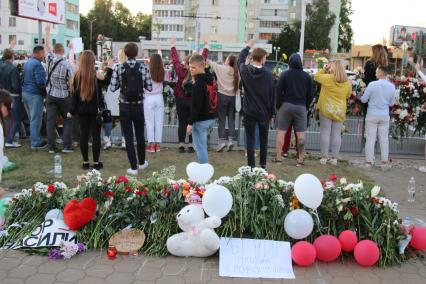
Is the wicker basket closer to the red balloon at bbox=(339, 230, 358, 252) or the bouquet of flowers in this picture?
the red balloon at bbox=(339, 230, 358, 252)

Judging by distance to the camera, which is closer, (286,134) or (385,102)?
(385,102)

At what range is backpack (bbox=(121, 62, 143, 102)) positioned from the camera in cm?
673

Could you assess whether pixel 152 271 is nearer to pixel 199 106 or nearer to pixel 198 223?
pixel 198 223

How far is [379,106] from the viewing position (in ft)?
25.5

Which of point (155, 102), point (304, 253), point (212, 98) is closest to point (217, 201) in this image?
point (304, 253)

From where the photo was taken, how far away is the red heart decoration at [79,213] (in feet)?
14.2

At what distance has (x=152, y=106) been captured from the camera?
825 cm

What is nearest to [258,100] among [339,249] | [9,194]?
[339,249]

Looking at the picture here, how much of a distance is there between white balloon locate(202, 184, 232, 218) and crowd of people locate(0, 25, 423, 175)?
216cm

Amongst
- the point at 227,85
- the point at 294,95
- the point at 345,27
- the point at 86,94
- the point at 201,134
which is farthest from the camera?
the point at 345,27

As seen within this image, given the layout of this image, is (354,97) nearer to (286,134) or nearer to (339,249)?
(286,134)

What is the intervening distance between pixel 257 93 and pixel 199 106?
896 mm

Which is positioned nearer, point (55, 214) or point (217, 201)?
point (217, 201)

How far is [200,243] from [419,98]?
6.41 metres
